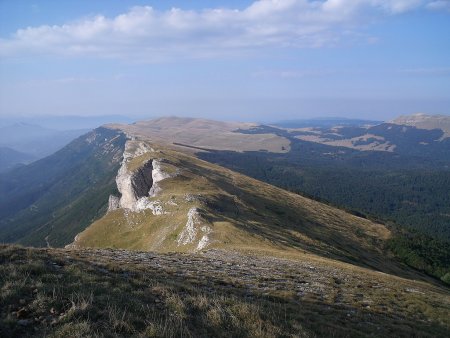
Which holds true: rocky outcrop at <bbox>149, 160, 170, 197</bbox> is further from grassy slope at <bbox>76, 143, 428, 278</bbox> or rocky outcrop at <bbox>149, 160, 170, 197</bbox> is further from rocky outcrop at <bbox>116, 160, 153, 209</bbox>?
rocky outcrop at <bbox>116, 160, 153, 209</bbox>

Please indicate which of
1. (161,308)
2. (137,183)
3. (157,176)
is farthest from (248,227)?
(137,183)

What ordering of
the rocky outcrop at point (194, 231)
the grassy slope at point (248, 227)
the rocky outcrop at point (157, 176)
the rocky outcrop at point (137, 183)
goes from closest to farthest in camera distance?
1. the rocky outcrop at point (194, 231)
2. the grassy slope at point (248, 227)
3. the rocky outcrop at point (157, 176)
4. the rocky outcrop at point (137, 183)

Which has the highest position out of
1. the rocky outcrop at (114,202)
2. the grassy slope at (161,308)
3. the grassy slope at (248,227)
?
the grassy slope at (161,308)

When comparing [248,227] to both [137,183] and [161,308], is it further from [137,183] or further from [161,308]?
[137,183]

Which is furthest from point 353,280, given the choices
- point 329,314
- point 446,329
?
point 329,314

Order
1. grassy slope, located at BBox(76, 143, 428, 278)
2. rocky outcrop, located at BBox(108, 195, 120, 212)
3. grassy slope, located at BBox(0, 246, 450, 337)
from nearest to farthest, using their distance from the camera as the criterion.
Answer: grassy slope, located at BBox(0, 246, 450, 337)
grassy slope, located at BBox(76, 143, 428, 278)
rocky outcrop, located at BBox(108, 195, 120, 212)

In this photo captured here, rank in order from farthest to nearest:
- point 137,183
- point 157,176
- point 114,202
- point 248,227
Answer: point 114,202, point 137,183, point 157,176, point 248,227

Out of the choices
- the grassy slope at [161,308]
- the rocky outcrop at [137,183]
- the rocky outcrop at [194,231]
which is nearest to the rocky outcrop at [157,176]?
the rocky outcrop at [137,183]

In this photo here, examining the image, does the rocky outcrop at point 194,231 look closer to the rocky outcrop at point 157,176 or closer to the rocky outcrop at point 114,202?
the rocky outcrop at point 157,176

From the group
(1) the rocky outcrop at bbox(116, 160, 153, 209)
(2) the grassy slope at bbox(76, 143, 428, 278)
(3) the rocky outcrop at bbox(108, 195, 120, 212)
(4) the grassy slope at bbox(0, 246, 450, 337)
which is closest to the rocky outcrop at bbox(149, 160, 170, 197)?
(2) the grassy slope at bbox(76, 143, 428, 278)
